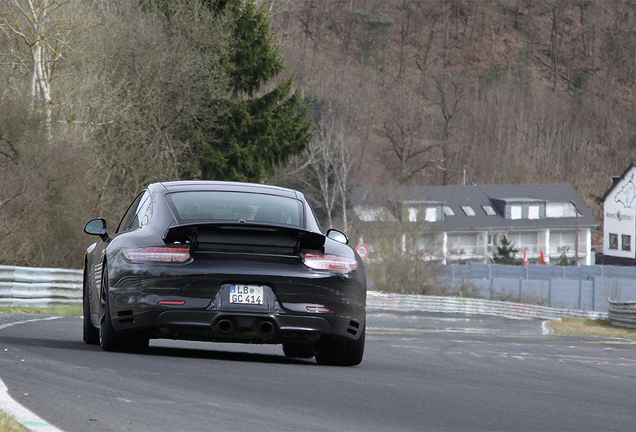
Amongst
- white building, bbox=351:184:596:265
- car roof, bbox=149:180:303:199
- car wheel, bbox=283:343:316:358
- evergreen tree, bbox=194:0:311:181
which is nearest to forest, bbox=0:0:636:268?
evergreen tree, bbox=194:0:311:181

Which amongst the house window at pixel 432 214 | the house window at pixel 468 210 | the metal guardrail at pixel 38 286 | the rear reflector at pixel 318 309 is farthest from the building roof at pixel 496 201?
the rear reflector at pixel 318 309

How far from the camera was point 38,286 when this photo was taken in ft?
68.7

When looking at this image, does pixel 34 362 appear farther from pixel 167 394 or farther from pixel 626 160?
pixel 626 160

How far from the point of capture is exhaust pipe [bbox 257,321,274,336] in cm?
770

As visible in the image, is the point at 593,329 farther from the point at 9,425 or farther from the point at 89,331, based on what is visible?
the point at 9,425

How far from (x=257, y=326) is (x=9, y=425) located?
2976mm

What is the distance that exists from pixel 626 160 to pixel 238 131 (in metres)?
87.9

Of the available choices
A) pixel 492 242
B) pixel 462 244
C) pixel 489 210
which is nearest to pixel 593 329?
pixel 462 244

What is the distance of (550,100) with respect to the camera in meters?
124

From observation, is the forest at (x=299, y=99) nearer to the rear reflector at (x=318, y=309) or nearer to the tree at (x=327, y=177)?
the tree at (x=327, y=177)

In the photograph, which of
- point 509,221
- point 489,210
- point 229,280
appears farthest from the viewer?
point 509,221

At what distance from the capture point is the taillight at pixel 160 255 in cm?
769

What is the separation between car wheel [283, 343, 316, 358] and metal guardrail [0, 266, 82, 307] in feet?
37.9

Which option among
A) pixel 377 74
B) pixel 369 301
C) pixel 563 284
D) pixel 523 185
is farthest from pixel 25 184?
pixel 377 74
